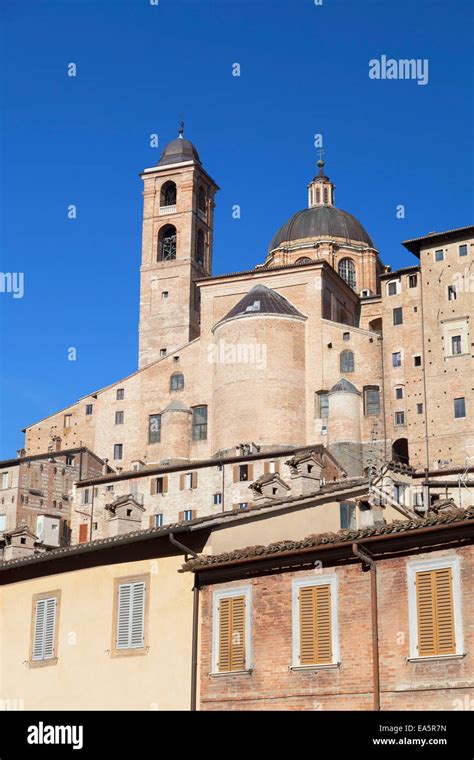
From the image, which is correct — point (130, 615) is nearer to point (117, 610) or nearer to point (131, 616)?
point (131, 616)

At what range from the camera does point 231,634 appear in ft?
62.8

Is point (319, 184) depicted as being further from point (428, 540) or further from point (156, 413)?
point (428, 540)

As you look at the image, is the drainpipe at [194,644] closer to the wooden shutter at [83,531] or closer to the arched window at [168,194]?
the wooden shutter at [83,531]

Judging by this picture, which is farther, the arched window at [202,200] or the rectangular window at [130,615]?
the arched window at [202,200]

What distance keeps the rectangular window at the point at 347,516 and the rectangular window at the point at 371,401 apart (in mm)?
38027

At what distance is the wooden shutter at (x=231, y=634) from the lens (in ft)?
62.2

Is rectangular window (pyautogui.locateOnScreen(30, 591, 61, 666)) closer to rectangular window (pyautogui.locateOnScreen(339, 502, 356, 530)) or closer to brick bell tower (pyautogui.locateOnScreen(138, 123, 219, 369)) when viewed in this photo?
rectangular window (pyautogui.locateOnScreen(339, 502, 356, 530))

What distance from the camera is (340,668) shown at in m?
17.6

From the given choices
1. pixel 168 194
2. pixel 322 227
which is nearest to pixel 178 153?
pixel 168 194

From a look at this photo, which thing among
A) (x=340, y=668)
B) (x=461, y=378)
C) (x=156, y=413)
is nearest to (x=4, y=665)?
(x=340, y=668)

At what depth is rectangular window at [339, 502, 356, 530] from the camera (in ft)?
74.7

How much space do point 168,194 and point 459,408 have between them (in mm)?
31742

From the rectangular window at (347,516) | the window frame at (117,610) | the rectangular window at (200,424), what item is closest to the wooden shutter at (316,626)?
the window frame at (117,610)
